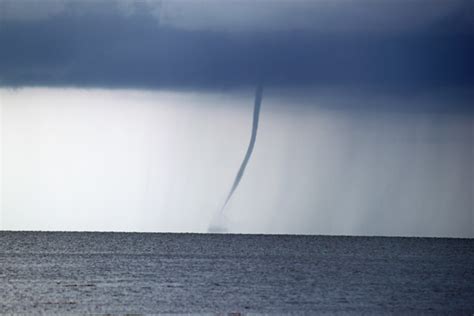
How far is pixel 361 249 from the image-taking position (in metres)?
32.7

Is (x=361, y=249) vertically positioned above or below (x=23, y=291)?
below

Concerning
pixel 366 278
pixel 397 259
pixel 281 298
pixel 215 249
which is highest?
pixel 281 298

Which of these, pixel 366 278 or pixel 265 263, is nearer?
pixel 366 278

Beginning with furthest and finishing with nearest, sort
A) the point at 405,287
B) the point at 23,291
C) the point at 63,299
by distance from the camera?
the point at 405,287 < the point at 23,291 < the point at 63,299

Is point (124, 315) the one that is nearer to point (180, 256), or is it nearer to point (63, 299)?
point (63, 299)

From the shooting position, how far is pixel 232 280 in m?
19.3

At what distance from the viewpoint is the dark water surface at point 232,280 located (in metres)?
15.1

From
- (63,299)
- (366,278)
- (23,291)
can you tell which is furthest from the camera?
(366,278)

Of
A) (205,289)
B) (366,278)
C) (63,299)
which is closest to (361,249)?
(366,278)

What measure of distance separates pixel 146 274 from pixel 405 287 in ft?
18.7

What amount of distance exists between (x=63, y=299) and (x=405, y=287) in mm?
6602

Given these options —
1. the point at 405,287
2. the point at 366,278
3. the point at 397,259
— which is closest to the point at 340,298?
the point at 405,287

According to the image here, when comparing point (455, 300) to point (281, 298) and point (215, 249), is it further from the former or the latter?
point (215, 249)

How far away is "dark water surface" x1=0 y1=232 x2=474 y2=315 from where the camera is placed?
15125mm
